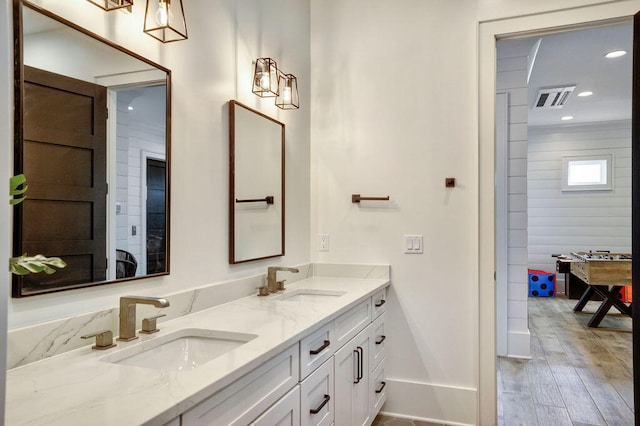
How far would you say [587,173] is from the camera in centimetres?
700

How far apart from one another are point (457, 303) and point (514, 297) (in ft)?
5.13

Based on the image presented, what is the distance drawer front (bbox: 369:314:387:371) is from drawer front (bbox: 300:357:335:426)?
2.02 feet

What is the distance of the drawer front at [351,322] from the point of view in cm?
186

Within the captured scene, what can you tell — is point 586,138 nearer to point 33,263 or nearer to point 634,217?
point 634,217

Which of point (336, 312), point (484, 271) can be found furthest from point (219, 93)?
point (484, 271)

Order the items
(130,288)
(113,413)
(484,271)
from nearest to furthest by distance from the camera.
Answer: (113,413), (130,288), (484,271)

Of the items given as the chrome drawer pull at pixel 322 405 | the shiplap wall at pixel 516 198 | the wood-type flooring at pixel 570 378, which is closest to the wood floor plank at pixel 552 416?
the wood-type flooring at pixel 570 378

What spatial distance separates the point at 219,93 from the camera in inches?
77.9

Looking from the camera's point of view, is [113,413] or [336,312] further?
[336,312]

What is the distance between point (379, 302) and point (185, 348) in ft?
4.36

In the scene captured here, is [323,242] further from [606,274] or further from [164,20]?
[606,274]

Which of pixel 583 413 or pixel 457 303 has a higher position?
pixel 457 303

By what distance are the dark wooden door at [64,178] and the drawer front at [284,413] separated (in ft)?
2.18

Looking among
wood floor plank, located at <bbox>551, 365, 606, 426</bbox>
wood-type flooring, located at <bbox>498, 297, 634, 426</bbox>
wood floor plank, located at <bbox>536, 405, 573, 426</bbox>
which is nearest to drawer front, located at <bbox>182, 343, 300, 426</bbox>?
wood-type flooring, located at <bbox>498, 297, 634, 426</bbox>
